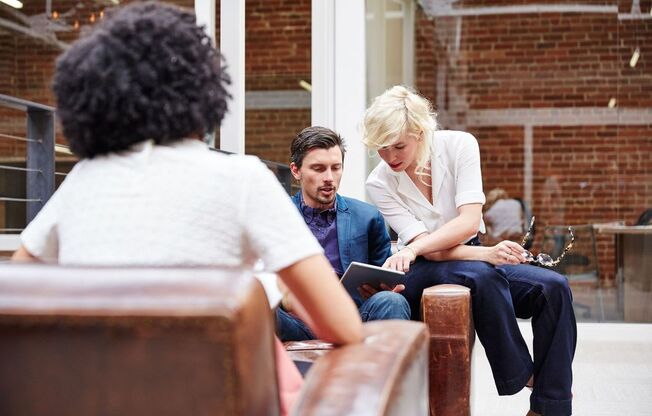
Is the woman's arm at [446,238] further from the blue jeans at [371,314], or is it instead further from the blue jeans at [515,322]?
the blue jeans at [371,314]

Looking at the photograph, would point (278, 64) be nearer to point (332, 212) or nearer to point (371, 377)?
point (332, 212)

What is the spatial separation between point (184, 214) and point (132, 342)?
24 cm

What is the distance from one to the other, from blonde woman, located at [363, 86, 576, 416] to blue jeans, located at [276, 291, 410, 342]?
178 millimetres

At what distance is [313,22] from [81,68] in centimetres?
457

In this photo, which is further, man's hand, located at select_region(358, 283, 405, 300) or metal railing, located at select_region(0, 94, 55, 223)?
metal railing, located at select_region(0, 94, 55, 223)

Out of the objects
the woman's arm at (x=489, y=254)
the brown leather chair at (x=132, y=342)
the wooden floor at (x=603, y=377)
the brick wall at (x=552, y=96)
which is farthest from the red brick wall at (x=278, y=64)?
the brown leather chair at (x=132, y=342)

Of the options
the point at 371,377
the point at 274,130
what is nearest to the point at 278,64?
the point at 274,130

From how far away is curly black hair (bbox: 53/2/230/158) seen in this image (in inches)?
50.5

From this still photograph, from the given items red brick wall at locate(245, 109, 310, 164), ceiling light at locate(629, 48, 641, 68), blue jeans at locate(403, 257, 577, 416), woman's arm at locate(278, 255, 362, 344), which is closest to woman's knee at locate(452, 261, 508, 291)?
blue jeans at locate(403, 257, 577, 416)

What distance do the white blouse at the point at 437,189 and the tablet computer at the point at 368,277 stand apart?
0.48m

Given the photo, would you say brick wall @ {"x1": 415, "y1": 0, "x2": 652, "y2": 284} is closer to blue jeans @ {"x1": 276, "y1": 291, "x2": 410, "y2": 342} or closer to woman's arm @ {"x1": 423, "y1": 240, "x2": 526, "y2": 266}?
woman's arm @ {"x1": 423, "y1": 240, "x2": 526, "y2": 266}

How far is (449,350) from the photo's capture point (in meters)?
2.70

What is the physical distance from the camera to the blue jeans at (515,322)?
2916mm

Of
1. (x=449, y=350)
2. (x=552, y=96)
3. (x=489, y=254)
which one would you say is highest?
(x=552, y=96)
